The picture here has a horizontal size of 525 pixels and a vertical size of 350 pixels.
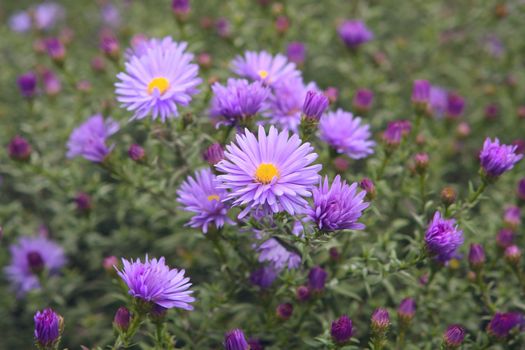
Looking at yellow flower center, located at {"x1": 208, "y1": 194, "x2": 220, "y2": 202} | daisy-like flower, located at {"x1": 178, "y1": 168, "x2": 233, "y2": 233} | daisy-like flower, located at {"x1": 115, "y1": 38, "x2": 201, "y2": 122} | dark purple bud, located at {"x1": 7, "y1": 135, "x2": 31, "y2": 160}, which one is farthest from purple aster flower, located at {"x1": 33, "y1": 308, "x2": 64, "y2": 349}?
dark purple bud, located at {"x1": 7, "y1": 135, "x2": 31, "y2": 160}

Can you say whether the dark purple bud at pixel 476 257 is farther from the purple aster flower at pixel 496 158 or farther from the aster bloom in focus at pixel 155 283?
the aster bloom in focus at pixel 155 283

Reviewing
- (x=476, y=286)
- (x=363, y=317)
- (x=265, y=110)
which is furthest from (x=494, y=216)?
(x=265, y=110)

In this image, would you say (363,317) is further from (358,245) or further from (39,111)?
(39,111)

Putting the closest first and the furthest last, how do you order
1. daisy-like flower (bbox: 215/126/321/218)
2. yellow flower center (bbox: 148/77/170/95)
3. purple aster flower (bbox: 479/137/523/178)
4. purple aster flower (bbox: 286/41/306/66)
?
daisy-like flower (bbox: 215/126/321/218)
purple aster flower (bbox: 479/137/523/178)
yellow flower center (bbox: 148/77/170/95)
purple aster flower (bbox: 286/41/306/66)

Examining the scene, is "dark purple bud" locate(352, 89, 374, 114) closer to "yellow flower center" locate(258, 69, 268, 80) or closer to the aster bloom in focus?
"yellow flower center" locate(258, 69, 268, 80)

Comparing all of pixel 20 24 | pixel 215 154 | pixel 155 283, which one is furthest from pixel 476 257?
pixel 20 24

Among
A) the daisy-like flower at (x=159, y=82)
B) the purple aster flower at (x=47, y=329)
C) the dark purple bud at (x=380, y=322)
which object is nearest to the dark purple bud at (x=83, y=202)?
the daisy-like flower at (x=159, y=82)
